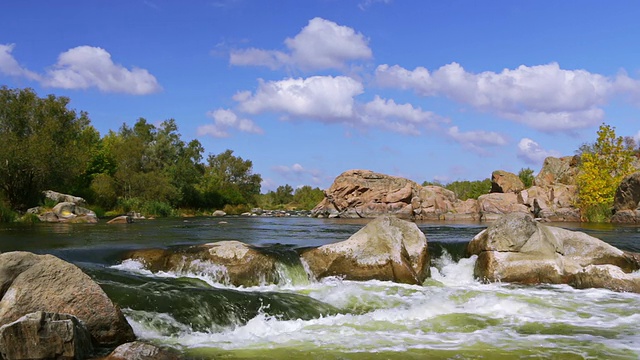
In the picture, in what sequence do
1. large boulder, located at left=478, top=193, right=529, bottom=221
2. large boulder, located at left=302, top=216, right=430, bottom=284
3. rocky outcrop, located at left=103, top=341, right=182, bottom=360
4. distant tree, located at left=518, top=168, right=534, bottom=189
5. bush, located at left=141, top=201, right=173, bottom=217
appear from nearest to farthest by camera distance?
rocky outcrop, located at left=103, top=341, right=182, bottom=360
large boulder, located at left=302, top=216, right=430, bottom=284
large boulder, located at left=478, top=193, right=529, bottom=221
bush, located at left=141, top=201, right=173, bottom=217
distant tree, located at left=518, top=168, right=534, bottom=189

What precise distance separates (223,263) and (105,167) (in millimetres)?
65569

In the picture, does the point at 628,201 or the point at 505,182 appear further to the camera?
the point at 505,182

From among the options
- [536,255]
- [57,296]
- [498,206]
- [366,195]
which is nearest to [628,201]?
[498,206]

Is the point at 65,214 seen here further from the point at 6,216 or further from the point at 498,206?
the point at 498,206

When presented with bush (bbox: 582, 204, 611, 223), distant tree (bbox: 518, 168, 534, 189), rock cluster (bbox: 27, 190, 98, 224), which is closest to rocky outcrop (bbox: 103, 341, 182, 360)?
rock cluster (bbox: 27, 190, 98, 224)

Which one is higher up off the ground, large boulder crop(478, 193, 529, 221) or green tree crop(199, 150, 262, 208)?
green tree crop(199, 150, 262, 208)

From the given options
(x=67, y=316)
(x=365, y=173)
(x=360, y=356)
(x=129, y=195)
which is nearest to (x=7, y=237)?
(x=67, y=316)

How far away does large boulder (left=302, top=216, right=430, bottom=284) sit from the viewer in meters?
16.1

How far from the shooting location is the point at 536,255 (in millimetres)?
16953

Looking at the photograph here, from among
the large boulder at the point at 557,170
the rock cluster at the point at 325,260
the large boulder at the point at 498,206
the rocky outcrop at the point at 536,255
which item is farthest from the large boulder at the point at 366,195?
the rock cluster at the point at 325,260

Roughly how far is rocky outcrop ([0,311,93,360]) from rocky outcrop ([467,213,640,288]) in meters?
12.8

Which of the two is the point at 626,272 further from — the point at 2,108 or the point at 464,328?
the point at 2,108

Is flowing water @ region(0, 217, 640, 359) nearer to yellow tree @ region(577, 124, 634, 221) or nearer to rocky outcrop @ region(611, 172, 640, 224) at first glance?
rocky outcrop @ region(611, 172, 640, 224)

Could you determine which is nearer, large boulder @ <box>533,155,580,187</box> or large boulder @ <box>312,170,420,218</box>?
large boulder @ <box>533,155,580,187</box>
